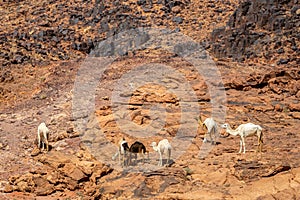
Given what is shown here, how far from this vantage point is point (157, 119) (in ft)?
40.0

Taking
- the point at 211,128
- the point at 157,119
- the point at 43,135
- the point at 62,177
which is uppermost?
the point at 211,128

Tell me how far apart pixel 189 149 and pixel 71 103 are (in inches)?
263

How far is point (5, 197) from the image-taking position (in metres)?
10.2

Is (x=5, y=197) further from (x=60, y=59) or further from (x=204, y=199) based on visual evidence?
(x=60, y=59)

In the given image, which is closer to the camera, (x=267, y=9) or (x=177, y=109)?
(x=177, y=109)

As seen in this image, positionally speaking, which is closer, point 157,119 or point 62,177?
point 62,177

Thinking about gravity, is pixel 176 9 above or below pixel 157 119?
above

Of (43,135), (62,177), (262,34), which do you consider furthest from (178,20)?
(62,177)

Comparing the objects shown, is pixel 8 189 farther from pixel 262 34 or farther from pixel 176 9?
pixel 176 9

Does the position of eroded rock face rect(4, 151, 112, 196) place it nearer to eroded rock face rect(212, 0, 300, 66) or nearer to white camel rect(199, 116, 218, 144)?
white camel rect(199, 116, 218, 144)

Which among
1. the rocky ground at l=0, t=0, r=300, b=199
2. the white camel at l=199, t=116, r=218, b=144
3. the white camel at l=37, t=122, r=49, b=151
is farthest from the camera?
the white camel at l=37, t=122, r=49, b=151

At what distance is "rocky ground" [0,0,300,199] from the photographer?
9.27 meters

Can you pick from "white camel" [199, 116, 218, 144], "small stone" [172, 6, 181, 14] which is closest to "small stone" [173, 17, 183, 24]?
"small stone" [172, 6, 181, 14]

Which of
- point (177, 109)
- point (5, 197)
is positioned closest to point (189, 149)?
point (177, 109)
